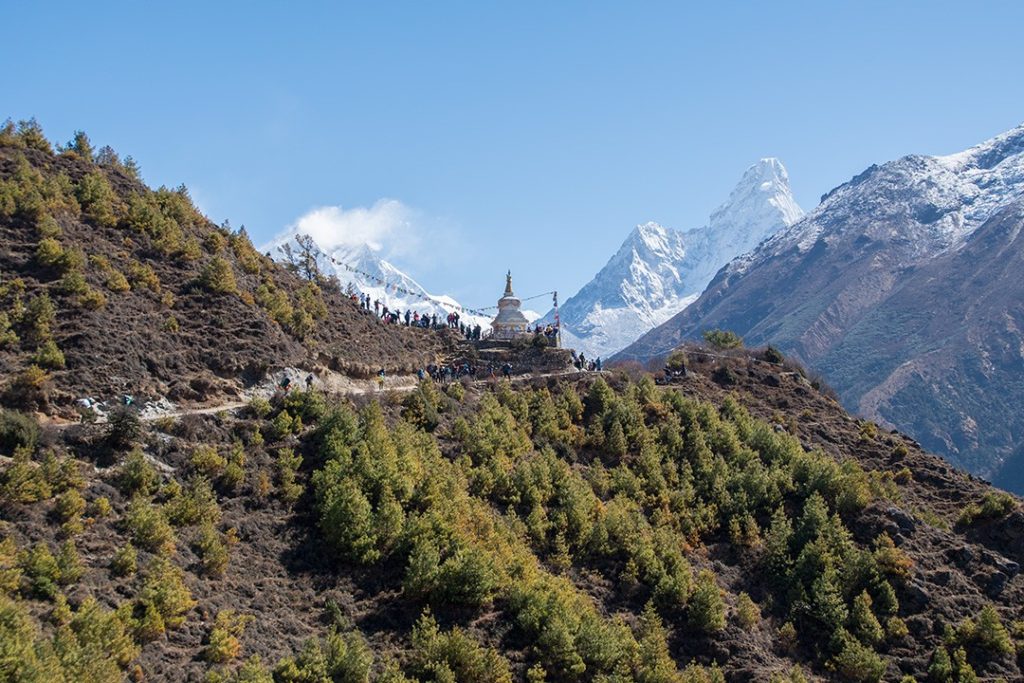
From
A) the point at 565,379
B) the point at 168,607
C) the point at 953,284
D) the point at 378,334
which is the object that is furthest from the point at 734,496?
the point at 953,284

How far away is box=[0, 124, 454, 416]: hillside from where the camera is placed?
33.6 metres

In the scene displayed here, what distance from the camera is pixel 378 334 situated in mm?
48312

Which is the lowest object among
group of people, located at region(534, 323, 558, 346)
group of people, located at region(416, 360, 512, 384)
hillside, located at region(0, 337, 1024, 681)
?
hillside, located at region(0, 337, 1024, 681)

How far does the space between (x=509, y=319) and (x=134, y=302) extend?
23543 millimetres

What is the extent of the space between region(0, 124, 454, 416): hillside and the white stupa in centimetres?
672

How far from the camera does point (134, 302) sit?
37.9m

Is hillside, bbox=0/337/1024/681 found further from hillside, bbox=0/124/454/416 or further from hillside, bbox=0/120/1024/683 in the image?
hillside, bbox=0/124/454/416

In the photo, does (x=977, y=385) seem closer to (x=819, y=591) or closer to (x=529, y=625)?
(x=819, y=591)

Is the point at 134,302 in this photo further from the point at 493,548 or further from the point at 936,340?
the point at 936,340

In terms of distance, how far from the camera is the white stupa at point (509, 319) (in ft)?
183

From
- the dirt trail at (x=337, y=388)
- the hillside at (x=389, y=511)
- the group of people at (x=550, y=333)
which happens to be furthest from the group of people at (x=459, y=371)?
the group of people at (x=550, y=333)

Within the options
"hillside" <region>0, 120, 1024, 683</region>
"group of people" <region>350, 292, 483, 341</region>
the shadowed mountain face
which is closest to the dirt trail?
"hillside" <region>0, 120, 1024, 683</region>

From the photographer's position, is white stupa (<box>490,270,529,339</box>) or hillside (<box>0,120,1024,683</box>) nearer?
hillside (<box>0,120,1024,683</box>)

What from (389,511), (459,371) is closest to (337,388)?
(459,371)
